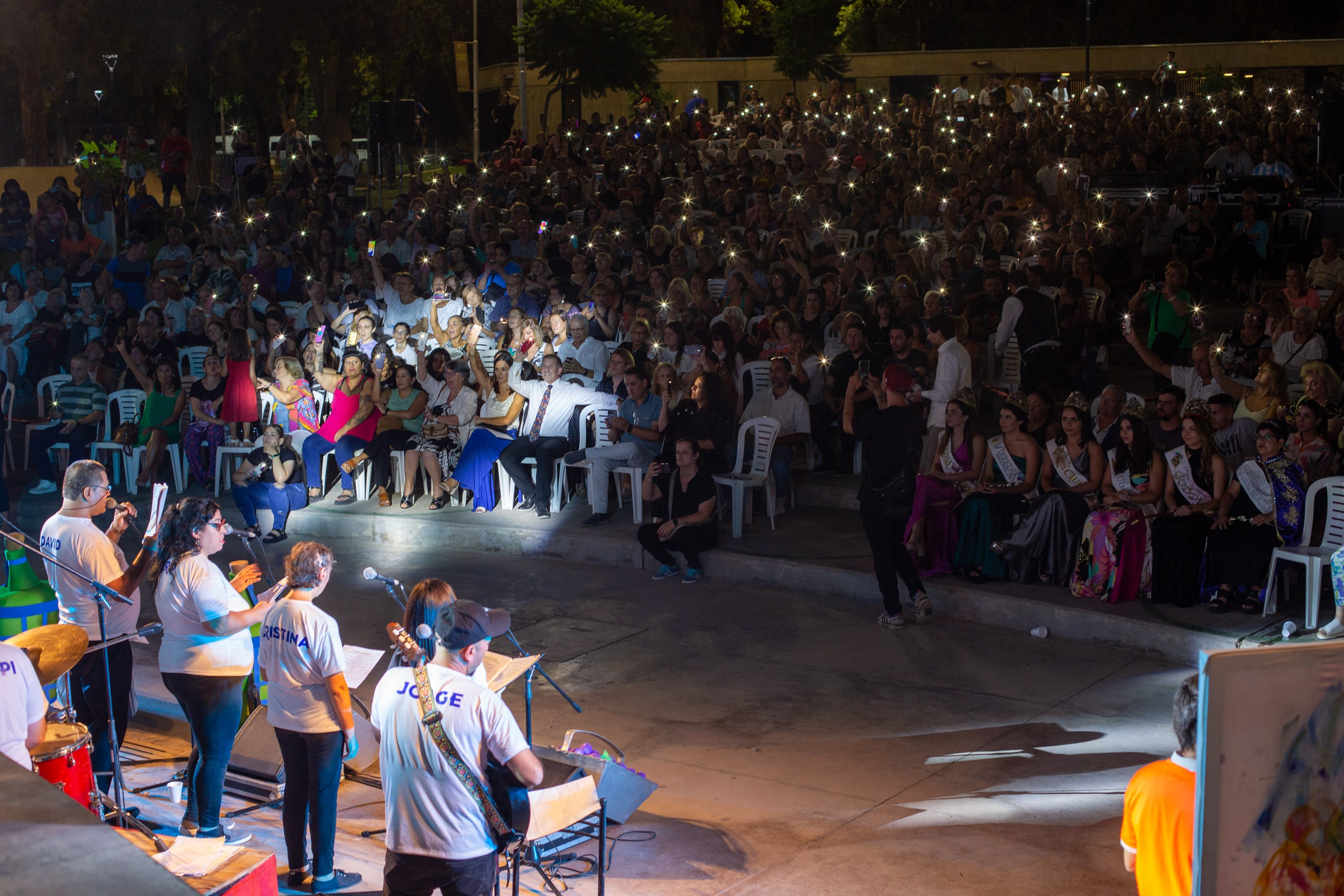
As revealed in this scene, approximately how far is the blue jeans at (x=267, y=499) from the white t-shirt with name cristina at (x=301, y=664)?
20.0ft

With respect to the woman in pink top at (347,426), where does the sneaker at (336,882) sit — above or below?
below

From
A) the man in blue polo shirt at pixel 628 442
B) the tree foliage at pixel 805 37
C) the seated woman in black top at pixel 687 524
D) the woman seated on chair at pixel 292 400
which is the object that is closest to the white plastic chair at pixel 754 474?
the seated woman in black top at pixel 687 524

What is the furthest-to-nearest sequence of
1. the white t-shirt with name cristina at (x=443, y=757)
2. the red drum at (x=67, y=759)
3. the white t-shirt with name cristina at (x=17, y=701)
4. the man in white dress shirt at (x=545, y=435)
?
the man in white dress shirt at (x=545, y=435) < the red drum at (x=67, y=759) < the white t-shirt with name cristina at (x=17, y=701) < the white t-shirt with name cristina at (x=443, y=757)

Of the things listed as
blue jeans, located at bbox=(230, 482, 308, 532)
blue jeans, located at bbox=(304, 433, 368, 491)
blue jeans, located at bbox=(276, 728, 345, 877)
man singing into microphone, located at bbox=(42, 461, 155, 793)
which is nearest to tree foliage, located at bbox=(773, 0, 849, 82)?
blue jeans, located at bbox=(304, 433, 368, 491)

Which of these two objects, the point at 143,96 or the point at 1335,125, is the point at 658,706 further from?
the point at 143,96

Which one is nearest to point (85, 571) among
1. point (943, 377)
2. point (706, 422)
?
point (706, 422)

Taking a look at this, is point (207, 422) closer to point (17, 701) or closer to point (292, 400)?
point (292, 400)

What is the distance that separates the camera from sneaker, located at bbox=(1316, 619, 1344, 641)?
22.7ft

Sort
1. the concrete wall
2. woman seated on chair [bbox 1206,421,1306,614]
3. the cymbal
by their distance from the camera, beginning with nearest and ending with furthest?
the cymbal → woman seated on chair [bbox 1206,421,1306,614] → the concrete wall

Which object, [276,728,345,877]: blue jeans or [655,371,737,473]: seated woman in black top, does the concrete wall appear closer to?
[655,371,737,473]: seated woman in black top

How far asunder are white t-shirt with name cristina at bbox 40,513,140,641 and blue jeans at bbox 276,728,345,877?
3.95 ft

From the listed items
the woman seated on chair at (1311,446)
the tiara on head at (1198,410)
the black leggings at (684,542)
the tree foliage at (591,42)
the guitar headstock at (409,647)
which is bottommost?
the black leggings at (684,542)

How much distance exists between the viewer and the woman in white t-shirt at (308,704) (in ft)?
16.0

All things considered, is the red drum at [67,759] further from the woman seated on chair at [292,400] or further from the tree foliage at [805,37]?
the tree foliage at [805,37]
